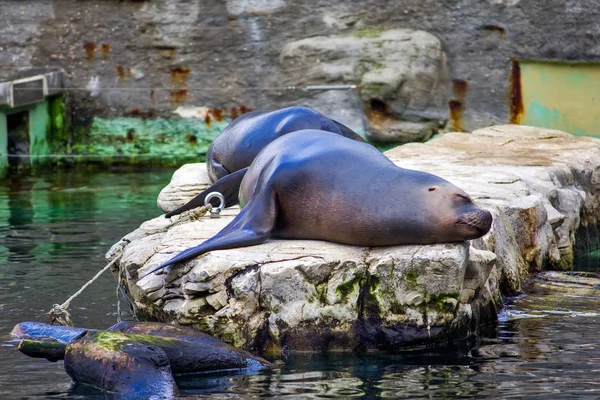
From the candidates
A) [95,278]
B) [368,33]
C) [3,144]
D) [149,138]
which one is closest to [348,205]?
[95,278]

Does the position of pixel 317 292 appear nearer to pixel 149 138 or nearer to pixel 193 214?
pixel 193 214

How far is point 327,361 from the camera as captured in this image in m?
4.59

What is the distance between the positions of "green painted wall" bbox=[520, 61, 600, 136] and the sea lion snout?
7.19m

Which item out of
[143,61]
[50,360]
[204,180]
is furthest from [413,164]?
[143,61]

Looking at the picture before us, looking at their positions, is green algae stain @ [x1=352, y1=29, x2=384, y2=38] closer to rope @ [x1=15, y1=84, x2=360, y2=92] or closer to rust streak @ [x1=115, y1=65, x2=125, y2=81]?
rope @ [x1=15, y1=84, x2=360, y2=92]

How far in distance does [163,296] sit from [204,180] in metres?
2.76

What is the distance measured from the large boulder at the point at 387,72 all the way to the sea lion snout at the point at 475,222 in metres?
7.16

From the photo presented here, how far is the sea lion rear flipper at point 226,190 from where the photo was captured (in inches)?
242

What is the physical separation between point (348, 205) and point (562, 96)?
732 centimetres

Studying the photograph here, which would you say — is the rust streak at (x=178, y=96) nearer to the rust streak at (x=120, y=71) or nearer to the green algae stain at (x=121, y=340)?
the rust streak at (x=120, y=71)

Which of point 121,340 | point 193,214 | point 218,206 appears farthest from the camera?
point 218,206

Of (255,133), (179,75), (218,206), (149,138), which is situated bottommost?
(149,138)

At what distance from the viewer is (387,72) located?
11.9 metres

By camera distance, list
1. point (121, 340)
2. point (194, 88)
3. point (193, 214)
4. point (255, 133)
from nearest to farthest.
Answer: point (121, 340) → point (193, 214) → point (255, 133) → point (194, 88)
